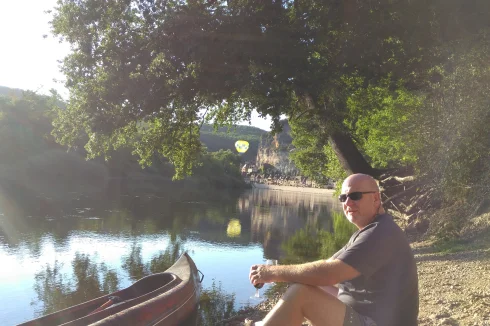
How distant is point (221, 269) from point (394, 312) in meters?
13.9

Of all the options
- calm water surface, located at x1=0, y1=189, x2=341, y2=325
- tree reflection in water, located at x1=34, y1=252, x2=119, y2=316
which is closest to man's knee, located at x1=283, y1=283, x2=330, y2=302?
calm water surface, located at x1=0, y1=189, x2=341, y2=325

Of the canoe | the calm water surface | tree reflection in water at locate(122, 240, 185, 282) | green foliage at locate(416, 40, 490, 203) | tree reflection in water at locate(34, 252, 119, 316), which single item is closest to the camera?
the canoe

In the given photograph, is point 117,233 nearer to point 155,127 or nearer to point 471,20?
point 155,127

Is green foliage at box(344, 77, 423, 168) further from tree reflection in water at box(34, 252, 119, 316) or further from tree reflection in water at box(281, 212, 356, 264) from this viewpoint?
tree reflection in water at box(34, 252, 119, 316)

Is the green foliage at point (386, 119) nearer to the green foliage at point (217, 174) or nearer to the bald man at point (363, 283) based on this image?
the bald man at point (363, 283)

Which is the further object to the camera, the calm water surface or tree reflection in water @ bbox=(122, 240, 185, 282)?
tree reflection in water @ bbox=(122, 240, 185, 282)

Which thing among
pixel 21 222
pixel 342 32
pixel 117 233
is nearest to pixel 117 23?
pixel 342 32

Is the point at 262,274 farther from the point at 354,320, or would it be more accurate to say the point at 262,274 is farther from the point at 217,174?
the point at 217,174

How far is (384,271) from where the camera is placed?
3.23 metres

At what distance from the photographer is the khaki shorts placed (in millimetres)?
3303

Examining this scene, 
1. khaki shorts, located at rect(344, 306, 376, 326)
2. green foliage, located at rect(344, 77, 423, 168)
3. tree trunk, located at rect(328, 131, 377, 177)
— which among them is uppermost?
green foliage, located at rect(344, 77, 423, 168)

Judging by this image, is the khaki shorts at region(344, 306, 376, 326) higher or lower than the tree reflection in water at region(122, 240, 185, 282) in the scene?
higher

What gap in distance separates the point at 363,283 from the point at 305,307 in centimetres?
51

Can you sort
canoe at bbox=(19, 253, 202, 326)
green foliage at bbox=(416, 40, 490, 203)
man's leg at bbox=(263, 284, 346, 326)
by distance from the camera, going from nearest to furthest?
1. man's leg at bbox=(263, 284, 346, 326)
2. canoe at bbox=(19, 253, 202, 326)
3. green foliage at bbox=(416, 40, 490, 203)
